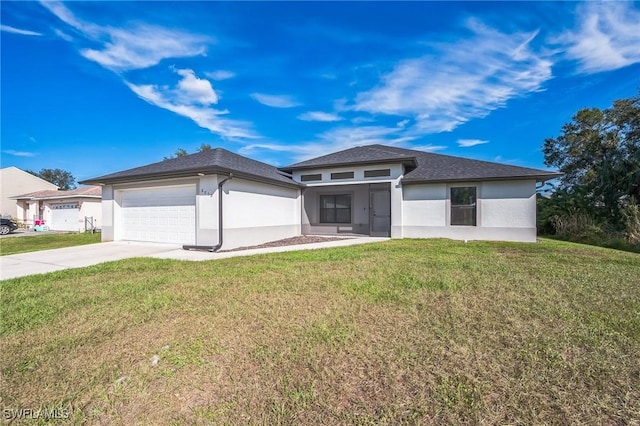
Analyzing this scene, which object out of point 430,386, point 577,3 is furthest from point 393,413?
point 577,3

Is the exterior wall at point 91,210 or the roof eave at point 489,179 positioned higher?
the roof eave at point 489,179

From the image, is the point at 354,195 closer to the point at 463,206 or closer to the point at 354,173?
the point at 354,173

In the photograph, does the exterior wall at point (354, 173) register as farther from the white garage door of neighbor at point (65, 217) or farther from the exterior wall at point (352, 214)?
the white garage door of neighbor at point (65, 217)

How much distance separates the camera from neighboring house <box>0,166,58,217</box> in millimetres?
29219

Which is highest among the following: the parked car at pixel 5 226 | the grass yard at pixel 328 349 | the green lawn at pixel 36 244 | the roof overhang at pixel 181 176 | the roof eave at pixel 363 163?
the roof eave at pixel 363 163

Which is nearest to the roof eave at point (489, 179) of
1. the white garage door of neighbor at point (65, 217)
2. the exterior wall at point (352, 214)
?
the exterior wall at point (352, 214)

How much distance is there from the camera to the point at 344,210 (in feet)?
53.4

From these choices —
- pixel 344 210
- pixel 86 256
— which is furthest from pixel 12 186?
pixel 344 210

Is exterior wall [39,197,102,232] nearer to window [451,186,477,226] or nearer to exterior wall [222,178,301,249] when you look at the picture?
exterior wall [222,178,301,249]

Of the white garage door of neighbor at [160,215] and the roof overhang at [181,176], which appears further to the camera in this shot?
the white garage door of neighbor at [160,215]

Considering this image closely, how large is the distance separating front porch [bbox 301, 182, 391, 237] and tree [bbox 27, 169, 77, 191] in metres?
64.0

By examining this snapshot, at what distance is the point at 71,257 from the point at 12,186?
33.8 m

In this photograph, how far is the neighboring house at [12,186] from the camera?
29219 millimetres

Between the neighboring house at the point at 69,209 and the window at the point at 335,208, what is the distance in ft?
55.3
